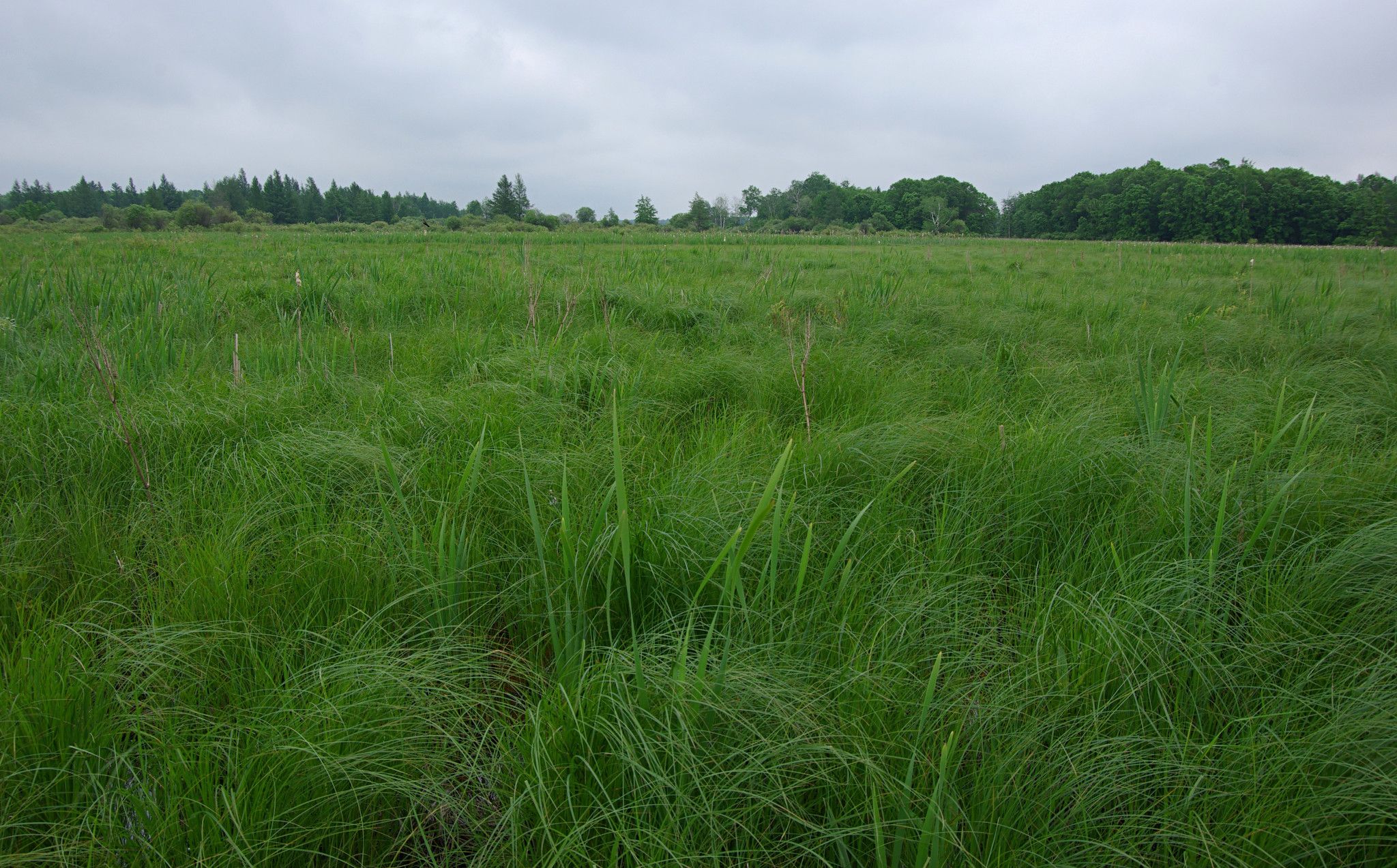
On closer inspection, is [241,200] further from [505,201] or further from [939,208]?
[939,208]

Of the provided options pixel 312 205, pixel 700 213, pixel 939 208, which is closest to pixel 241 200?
pixel 312 205

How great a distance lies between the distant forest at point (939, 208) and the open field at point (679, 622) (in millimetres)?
29813

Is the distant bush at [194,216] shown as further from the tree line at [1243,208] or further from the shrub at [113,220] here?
the tree line at [1243,208]

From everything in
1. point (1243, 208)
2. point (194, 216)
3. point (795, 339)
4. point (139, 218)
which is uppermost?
point (1243, 208)

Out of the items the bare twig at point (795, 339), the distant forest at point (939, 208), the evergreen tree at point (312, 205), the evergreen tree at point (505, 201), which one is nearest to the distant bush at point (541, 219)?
the distant forest at point (939, 208)

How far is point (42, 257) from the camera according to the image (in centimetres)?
746

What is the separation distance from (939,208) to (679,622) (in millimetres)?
69163

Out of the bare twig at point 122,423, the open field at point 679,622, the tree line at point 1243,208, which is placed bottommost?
the open field at point 679,622

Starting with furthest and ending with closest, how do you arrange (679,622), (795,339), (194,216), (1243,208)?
(1243,208), (194,216), (795,339), (679,622)

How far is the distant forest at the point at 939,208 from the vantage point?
43.6 metres

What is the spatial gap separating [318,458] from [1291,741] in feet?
8.27

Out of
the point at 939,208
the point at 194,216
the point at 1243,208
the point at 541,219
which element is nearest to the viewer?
the point at 194,216

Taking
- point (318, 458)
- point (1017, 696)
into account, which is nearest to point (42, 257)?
point (318, 458)

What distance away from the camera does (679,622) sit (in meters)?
1.40
